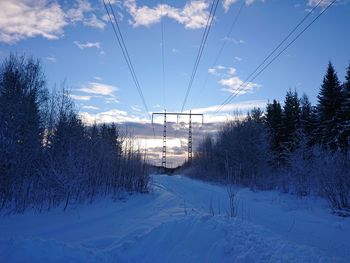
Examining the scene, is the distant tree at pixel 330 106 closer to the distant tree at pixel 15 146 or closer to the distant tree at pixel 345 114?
the distant tree at pixel 345 114

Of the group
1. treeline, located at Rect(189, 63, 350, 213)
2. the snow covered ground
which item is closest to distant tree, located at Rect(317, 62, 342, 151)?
treeline, located at Rect(189, 63, 350, 213)

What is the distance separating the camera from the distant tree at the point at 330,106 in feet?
119

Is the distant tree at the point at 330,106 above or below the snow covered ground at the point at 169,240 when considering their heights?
above

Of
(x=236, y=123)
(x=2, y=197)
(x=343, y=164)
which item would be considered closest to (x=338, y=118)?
(x=236, y=123)

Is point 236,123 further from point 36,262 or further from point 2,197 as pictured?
point 36,262

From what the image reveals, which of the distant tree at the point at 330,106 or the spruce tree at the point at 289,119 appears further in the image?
the spruce tree at the point at 289,119

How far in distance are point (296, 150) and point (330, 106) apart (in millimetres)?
14696

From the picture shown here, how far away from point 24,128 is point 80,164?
6.51 m

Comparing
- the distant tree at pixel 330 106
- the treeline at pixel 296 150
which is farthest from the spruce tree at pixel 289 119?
the distant tree at pixel 330 106

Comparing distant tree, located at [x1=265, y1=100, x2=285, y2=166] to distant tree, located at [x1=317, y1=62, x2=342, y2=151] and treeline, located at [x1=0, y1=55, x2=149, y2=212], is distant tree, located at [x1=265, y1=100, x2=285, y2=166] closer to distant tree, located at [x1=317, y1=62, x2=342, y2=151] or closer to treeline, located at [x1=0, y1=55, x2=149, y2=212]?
distant tree, located at [x1=317, y1=62, x2=342, y2=151]

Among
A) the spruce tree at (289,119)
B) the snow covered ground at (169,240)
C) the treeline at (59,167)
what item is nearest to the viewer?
the snow covered ground at (169,240)

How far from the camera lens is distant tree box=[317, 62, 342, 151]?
36.3 metres

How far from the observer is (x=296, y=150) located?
1006 inches

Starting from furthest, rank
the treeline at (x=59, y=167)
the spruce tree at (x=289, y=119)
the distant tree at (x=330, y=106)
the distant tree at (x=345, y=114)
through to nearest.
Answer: the spruce tree at (x=289, y=119) → the distant tree at (x=330, y=106) → the distant tree at (x=345, y=114) → the treeline at (x=59, y=167)
